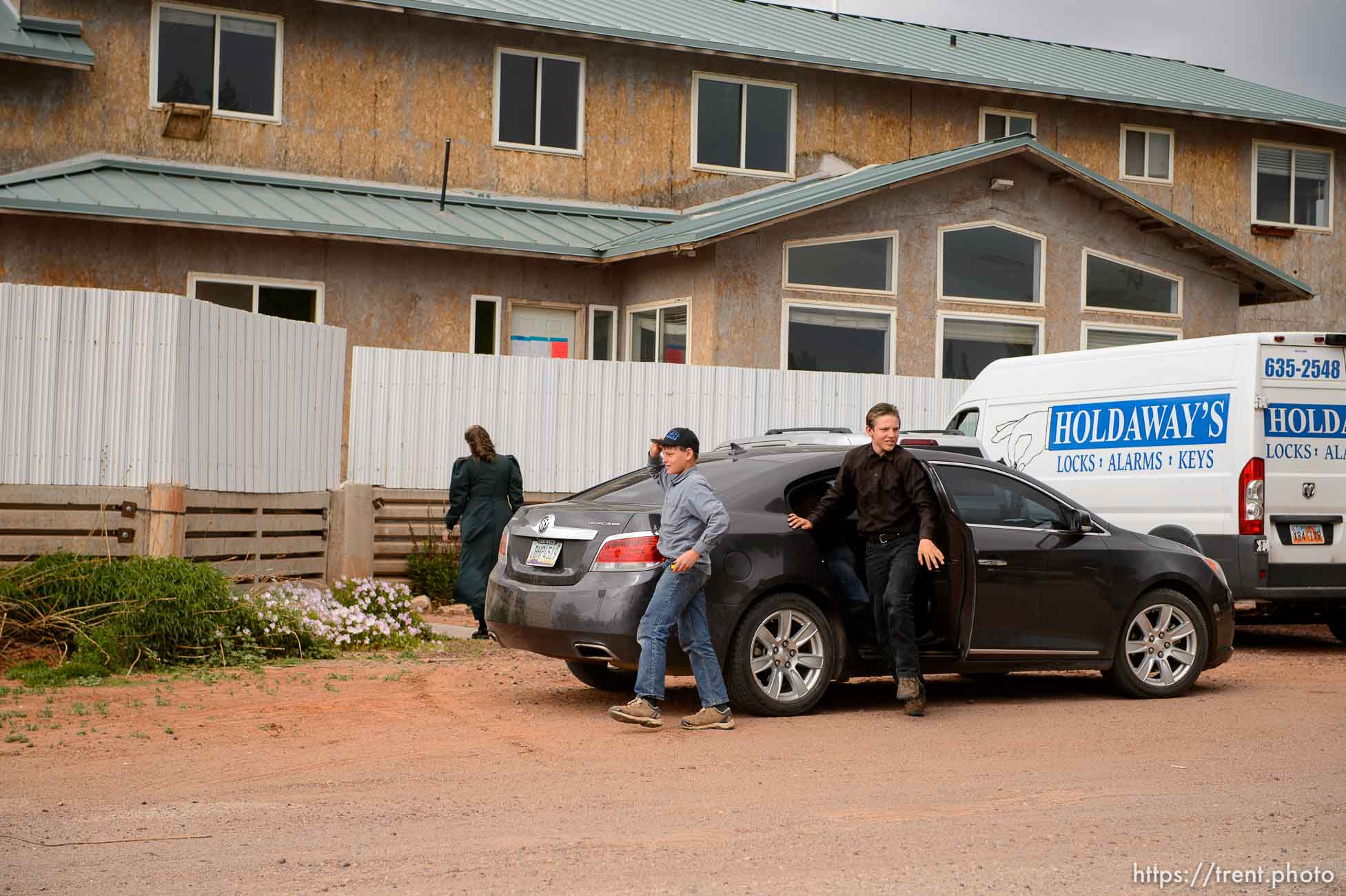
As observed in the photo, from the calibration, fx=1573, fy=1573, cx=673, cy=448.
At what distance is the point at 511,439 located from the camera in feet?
57.1

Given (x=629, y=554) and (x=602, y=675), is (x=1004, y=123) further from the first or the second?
(x=629, y=554)

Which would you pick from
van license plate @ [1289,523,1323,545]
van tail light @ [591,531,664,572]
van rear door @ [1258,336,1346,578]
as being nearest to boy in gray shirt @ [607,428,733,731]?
van tail light @ [591,531,664,572]

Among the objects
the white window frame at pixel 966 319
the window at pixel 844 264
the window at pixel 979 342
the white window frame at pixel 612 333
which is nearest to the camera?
the window at pixel 844 264

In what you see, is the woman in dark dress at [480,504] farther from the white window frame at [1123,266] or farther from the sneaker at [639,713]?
the white window frame at [1123,266]

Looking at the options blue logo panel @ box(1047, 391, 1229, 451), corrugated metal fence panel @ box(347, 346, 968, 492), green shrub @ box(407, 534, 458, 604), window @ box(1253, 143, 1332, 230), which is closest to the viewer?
blue logo panel @ box(1047, 391, 1229, 451)

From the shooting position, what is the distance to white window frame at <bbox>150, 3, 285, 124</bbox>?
20703mm

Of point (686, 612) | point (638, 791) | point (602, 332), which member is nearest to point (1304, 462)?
point (686, 612)

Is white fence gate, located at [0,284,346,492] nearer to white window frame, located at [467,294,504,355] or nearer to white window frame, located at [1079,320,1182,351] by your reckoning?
white window frame, located at [467,294,504,355]

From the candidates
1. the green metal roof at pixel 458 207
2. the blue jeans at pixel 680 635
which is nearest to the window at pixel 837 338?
the green metal roof at pixel 458 207

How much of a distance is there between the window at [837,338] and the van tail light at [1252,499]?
7853 mm

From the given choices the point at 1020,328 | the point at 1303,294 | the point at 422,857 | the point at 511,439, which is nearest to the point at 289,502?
the point at 511,439

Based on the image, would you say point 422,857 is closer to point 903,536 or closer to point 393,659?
point 903,536

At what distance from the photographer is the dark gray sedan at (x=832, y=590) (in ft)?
30.5

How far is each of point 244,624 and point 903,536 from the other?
519cm
